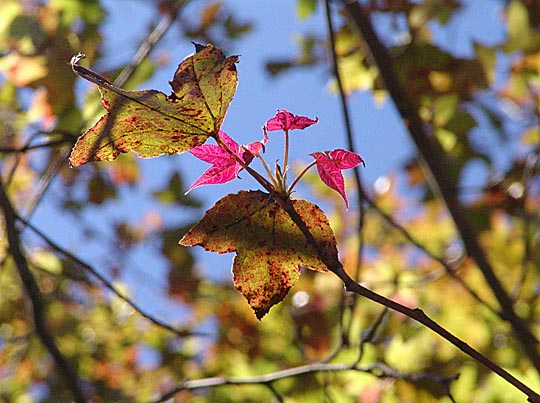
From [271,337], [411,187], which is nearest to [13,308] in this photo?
[271,337]

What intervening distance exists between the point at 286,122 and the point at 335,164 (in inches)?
1.9

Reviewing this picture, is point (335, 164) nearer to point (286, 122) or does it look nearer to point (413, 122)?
point (286, 122)

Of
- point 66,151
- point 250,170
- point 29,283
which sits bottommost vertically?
point 250,170

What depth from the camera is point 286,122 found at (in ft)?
1.54

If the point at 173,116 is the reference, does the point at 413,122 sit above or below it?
above

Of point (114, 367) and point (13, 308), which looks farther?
point (114, 367)

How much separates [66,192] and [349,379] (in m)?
1.52

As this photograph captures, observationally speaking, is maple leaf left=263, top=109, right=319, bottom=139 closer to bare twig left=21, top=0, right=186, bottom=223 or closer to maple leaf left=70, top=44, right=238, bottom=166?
maple leaf left=70, top=44, right=238, bottom=166

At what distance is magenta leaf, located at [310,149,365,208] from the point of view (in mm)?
465

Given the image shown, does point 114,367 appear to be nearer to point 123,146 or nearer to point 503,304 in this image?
point 503,304

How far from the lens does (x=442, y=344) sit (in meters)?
1.95

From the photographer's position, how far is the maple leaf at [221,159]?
1.54 ft

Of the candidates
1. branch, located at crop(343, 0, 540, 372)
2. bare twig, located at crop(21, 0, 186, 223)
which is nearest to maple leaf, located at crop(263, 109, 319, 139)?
bare twig, located at crop(21, 0, 186, 223)

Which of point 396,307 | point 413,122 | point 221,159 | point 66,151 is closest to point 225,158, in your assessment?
point 221,159
